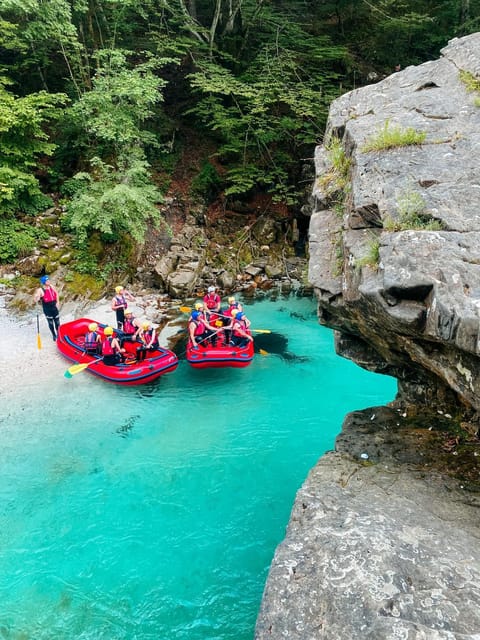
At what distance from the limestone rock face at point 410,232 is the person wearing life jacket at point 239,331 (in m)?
A: 4.42

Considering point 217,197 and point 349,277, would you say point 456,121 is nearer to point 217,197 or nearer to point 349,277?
point 349,277

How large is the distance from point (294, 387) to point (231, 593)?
16.1ft

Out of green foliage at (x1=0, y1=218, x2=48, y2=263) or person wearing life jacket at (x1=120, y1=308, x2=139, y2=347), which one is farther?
green foliage at (x1=0, y1=218, x2=48, y2=263)

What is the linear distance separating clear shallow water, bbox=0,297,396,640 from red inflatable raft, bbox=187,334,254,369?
1.36 ft

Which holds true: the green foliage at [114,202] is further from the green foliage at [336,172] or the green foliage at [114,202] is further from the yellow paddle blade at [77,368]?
the green foliage at [336,172]

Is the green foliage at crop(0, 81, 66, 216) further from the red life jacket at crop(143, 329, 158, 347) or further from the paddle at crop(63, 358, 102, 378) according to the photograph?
the red life jacket at crop(143, 329, 158, 347)

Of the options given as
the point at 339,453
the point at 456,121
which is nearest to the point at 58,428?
the point at 339,453

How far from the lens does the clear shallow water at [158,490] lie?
544 cm

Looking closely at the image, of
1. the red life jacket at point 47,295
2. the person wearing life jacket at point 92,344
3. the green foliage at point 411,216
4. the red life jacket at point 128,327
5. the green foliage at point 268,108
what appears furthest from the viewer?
the green foliage at point 268,108

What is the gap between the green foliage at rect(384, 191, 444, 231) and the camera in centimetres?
421

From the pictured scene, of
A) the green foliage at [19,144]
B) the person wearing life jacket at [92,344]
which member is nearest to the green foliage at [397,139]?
the person wearing life jacket at [92,344]

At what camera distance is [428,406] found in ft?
19.0

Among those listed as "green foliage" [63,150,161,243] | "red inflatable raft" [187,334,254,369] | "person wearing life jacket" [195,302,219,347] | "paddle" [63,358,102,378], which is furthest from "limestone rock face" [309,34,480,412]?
"green foliage" [63,150,161,243]

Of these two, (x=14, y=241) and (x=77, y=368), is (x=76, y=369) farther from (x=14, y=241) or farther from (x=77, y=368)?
(x=14, y=241)
